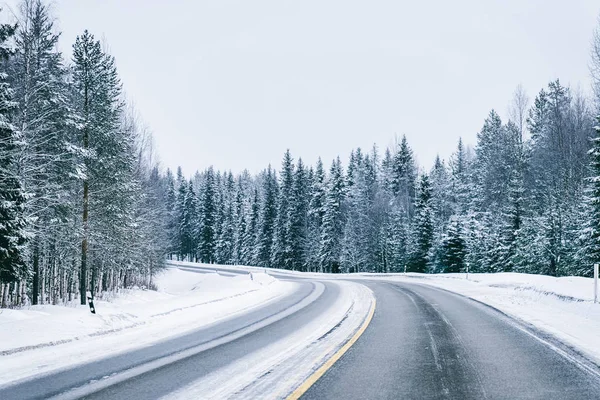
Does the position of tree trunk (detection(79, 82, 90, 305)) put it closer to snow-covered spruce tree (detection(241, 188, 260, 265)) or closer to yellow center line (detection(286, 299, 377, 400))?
yellow center line (detection(286, 299, 377, 400))

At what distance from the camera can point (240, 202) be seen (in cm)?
7994

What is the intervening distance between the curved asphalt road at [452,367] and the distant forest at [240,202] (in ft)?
42.7

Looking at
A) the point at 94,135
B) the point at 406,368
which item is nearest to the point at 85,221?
the point at 94,135

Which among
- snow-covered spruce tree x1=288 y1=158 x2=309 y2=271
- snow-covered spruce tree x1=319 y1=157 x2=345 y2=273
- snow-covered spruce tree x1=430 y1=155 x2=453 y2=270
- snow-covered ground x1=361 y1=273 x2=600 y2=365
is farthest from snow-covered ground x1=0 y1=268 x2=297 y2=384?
snow-covered spruce tree x1=288 y1=158 x2=309 y2=271

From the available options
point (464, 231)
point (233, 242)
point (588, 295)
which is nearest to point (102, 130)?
point (588, 295)

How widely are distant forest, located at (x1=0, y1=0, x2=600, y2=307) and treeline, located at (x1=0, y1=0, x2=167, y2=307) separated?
9 cm

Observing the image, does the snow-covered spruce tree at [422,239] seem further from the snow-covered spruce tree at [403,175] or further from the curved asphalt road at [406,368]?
the curved asphalt road at [406,368]

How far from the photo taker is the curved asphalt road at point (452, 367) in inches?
213

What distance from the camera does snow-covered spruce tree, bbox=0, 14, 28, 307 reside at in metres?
14.9

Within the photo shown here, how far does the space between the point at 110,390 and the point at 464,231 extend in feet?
151

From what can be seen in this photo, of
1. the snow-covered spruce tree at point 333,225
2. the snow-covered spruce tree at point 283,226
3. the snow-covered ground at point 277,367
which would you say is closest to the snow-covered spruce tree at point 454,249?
the snow-covered spruce tree at point 333,225

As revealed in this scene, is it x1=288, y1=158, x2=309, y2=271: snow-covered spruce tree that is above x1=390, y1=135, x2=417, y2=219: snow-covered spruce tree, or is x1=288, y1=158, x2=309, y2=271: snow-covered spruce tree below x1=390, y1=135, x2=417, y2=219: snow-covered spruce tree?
below

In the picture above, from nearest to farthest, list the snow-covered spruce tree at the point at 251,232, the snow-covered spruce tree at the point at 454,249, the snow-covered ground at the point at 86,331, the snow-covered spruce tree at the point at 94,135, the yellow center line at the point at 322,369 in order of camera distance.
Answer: the yellow center line at the point at 322,369 < the snow-covered ground at the point at 86,331 < the snow-covered spruce tree at the point at 94,135 < the snow-covered spruce tree at the point at 454,249 < the snow-covered spruce tree at the point at 251,232

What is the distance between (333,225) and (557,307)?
45811 millimetres
